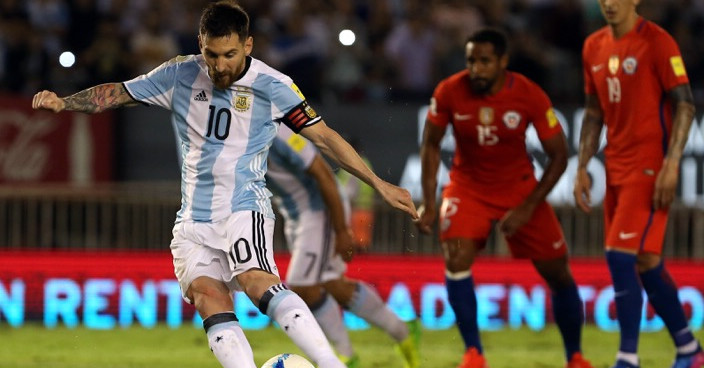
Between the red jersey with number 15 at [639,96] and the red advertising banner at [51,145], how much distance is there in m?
6.63

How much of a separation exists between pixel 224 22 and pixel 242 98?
428mm

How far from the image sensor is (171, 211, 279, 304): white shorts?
23.1 ft

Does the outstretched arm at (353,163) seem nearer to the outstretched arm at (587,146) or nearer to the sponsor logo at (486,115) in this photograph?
the sponsor logo at (486,115)

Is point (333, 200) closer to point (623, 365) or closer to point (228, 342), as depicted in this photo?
point (623, 365)

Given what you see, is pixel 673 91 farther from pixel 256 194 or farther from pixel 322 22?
pixel 322 22

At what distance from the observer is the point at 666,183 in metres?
8.59

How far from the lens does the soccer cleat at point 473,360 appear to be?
902cm

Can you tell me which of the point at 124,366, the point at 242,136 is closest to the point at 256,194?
the point at 242,136

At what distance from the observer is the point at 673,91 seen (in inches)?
344

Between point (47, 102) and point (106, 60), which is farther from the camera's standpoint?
point (106, 60)

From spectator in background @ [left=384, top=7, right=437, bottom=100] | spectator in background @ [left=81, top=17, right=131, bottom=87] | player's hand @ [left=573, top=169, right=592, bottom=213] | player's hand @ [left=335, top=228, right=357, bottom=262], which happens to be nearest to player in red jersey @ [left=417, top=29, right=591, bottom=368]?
player's hand @ [left=573, top=169, right=592, bottom=213]

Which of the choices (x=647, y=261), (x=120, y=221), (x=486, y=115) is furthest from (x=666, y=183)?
(x=120, y=221)

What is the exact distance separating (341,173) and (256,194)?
7.17m

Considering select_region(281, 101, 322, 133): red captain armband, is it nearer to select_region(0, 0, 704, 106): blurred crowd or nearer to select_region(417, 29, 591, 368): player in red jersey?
select_region(417, 29, 591, 368): player in red jersey
